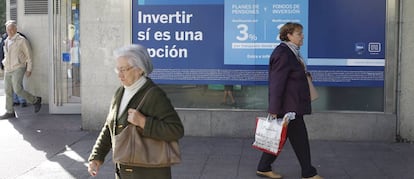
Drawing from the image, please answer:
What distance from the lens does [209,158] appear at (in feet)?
23.2

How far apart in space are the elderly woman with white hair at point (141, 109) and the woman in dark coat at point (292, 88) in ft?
7.88

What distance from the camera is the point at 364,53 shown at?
7.94 metres

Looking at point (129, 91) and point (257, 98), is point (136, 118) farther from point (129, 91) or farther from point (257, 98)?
point (257, 98)

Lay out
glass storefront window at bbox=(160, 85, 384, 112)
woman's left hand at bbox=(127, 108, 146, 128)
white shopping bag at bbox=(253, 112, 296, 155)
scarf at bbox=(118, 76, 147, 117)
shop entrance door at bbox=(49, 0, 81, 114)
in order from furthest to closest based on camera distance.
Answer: shop entrance door at bbox=(49, 0, 81, 114) < glass storefront window at bbox=(160, 85, 384, 112) < white shopping bag at bbox=(253, 112, 296, 155) < scarf at bbox=(118, 76, 147, 117) < woman's left hand at bbox=(127, 108, 146, 128)

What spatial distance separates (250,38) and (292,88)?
8.37ft

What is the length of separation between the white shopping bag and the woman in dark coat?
8cm

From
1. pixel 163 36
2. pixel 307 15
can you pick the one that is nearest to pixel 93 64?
pixel 163 36

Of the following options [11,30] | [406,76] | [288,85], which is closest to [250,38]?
[406,76]

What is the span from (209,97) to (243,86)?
0.53 m

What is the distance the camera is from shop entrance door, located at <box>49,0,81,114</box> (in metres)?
10.6

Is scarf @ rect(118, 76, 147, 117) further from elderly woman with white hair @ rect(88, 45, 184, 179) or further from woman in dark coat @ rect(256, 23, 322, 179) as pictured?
woman in dark coat @ rect(256, 23, 322, 179)

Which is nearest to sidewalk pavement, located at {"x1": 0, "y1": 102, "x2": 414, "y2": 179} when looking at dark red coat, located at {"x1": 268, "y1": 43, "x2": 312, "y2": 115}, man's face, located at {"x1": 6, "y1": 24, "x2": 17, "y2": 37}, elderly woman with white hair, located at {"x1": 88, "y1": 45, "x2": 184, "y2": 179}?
dark red coat, located at {"x1": 268, "y1": 43, "x2": 312, "y2": 115}

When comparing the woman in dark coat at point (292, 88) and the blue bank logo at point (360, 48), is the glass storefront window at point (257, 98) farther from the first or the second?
the woman in dark coat at point (292, 88)

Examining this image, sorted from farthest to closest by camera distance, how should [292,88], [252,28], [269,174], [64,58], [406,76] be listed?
[64,58] → [252,28] → [406,76] → [269,174] → [292,88]
